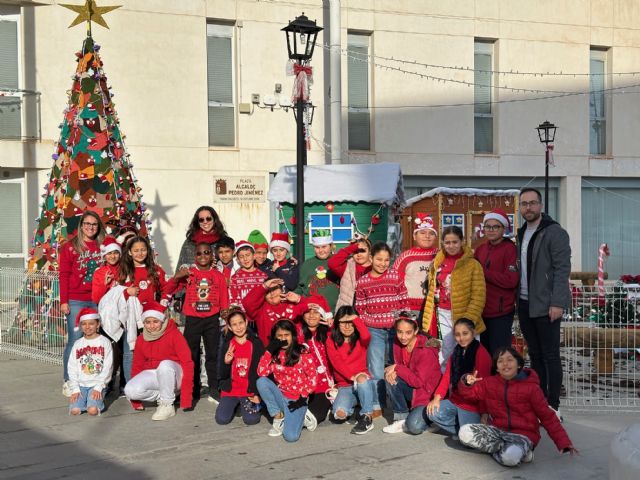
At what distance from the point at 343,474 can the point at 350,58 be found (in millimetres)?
16643

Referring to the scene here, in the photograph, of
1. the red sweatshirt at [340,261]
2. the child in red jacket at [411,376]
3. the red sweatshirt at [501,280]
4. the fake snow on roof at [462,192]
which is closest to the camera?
the child in red jacket at [411,376]

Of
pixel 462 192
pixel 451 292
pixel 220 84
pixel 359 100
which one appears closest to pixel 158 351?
pixel 451 292

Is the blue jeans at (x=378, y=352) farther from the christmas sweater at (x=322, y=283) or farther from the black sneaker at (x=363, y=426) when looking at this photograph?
the christmas sweater at (x=322, y=283)

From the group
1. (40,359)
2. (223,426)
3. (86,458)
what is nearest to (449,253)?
(223,426)

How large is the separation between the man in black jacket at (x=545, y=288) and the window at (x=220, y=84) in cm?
1370

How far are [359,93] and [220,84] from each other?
3.53 meters

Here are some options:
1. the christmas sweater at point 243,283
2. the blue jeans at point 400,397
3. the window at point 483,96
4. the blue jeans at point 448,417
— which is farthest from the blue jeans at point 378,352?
the window at point 483,96

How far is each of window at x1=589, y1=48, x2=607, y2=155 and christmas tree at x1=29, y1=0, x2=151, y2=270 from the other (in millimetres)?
15740

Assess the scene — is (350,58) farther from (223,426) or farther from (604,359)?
(223,426)

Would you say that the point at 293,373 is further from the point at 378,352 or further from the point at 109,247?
the point at 109,247

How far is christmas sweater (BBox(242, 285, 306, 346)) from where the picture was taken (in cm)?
800

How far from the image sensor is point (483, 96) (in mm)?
23078

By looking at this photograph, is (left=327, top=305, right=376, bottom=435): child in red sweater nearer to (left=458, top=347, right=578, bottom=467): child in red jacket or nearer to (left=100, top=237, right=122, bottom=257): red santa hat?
(left=458, top=347, right=578, bottom=467): child in red jacket

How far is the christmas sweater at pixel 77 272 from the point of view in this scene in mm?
8859
